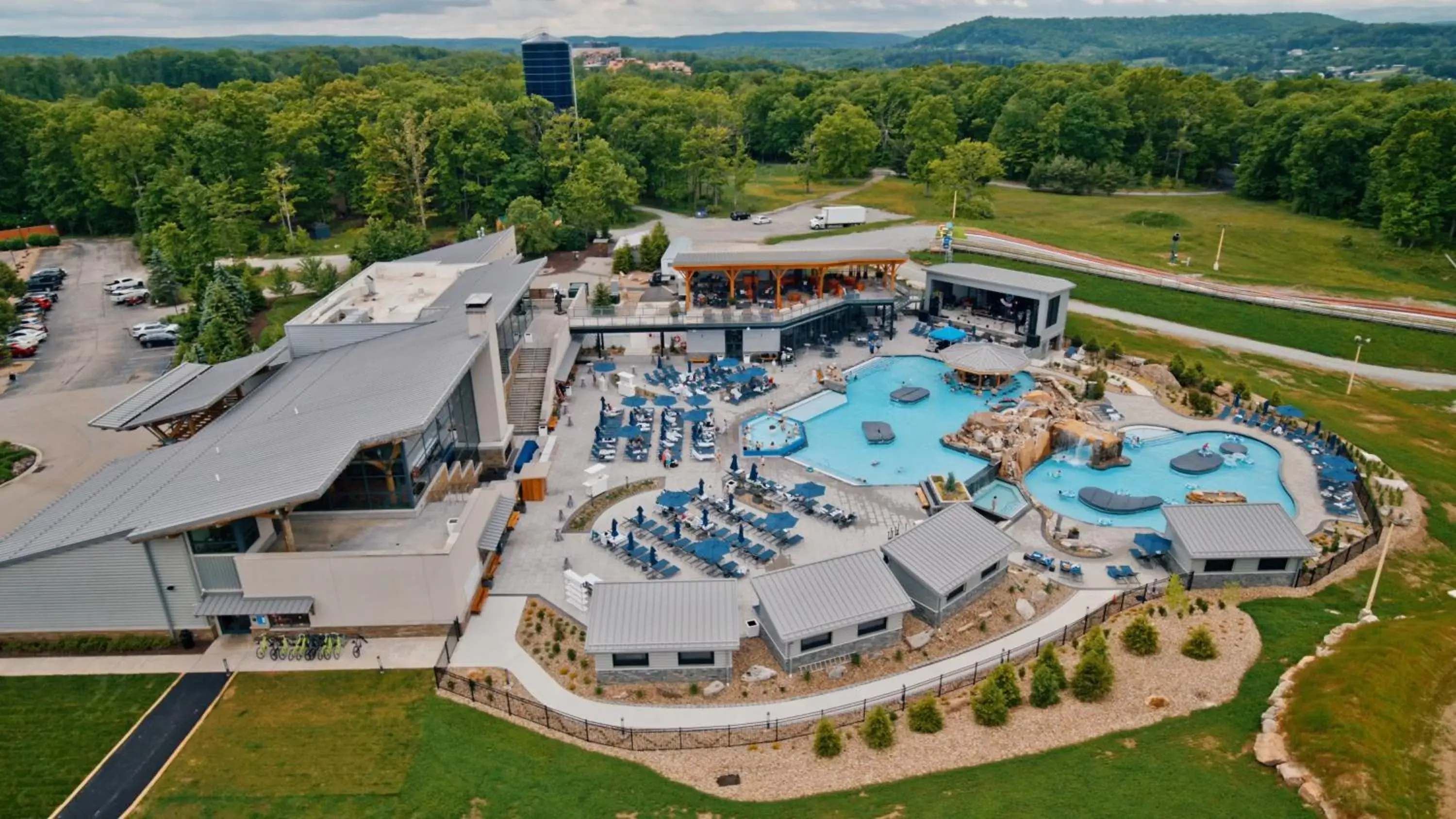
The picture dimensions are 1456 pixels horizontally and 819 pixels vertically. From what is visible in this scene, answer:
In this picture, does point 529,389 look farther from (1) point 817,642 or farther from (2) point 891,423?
(1) point 817,642

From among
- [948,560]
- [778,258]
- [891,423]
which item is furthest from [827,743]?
[778,258]

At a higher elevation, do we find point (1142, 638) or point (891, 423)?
point (1142, 638)

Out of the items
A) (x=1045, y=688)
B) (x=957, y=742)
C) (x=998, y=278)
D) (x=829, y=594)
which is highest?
(x=998, y=278)

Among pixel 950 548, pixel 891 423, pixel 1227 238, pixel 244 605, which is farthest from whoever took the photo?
pixel 1227 238

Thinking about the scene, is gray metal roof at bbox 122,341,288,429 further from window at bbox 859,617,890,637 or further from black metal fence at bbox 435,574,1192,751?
window at bbox 859,617,890,637

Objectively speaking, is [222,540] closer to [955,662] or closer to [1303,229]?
[955,662]

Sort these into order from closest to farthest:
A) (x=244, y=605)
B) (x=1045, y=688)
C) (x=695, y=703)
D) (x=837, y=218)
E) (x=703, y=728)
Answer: (x=1045, y=688) < (x=703, y=728) < (x=695, y=703) < (x=244, y=605) < (x=837, y=218)

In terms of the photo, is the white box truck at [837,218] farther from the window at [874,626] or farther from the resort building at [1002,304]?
the window at [874,626]

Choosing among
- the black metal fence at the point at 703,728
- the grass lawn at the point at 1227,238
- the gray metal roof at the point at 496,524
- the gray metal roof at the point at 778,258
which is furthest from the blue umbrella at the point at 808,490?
the grass lawn at the point at 1227,238
